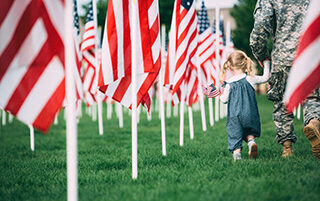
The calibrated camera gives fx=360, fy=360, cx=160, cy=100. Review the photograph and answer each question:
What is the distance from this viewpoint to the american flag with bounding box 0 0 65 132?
3.35 metres

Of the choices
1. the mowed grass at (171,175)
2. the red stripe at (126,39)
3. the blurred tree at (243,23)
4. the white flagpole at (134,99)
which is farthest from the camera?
the blurred tree at (243,23)

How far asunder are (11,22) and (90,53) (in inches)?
276

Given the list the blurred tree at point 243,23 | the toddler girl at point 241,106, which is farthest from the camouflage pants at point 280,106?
the blurred tree at point 243,23

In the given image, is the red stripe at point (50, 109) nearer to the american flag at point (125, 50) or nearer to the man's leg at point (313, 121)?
the american flag at point (125, 50)

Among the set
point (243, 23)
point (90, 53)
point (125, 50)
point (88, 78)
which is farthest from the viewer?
point (243, 23)

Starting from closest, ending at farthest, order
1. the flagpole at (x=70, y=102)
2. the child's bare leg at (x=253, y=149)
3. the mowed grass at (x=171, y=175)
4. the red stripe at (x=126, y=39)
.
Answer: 1. the flagpole at (x=70, y=102)
2. the mowed grass at (x=171, y=175)
3. the red stripe at (x=126, y=39)
4. the child's bare leg at (x=253, y=149)

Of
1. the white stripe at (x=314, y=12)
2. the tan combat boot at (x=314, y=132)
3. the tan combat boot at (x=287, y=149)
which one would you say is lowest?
the tan combat boot at (x=287, y=149)

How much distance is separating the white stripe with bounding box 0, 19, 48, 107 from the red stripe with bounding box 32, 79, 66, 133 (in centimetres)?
38

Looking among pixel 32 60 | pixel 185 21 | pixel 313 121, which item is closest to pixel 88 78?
pixel 185 21

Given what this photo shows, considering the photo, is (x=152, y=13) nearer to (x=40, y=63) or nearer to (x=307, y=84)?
(x=40, y=63)

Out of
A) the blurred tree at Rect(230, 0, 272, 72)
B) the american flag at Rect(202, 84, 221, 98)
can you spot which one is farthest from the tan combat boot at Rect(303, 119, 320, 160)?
the blurred tree at Rect(230, 0, 272, 72)

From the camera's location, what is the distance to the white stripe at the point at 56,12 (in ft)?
10.7

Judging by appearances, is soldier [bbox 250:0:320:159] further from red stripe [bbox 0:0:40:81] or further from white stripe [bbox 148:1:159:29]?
red stripe [bbox 0:0:40:81]

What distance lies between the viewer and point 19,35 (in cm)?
345
